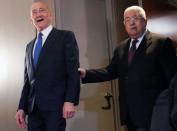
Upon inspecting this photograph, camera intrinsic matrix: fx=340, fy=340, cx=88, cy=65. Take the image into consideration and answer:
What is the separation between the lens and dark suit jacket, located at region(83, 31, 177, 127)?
212 centimetres

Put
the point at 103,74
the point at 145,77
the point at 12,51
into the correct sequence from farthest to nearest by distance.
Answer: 1. the point at 12,51
2. the point at 103,74
3. the point at 145,77

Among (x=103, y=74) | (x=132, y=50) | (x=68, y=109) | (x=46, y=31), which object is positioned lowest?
(x=68, y=109)

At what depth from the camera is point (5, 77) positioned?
2975 mm

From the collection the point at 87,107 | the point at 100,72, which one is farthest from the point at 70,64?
the point at 87,107

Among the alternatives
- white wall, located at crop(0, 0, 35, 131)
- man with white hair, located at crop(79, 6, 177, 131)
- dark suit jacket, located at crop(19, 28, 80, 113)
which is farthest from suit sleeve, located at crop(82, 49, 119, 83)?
white wall, located at crop(0, 0, 35, 131)

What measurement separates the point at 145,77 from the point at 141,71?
0.05 meters

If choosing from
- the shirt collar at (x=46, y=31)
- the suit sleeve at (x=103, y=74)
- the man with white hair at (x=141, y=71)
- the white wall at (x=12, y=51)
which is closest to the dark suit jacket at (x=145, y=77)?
the man with white hair at (x=141, y=71)

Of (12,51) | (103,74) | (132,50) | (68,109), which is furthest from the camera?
(12,51)

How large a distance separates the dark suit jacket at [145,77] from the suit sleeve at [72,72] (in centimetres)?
35

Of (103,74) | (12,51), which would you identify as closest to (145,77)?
(103,74)

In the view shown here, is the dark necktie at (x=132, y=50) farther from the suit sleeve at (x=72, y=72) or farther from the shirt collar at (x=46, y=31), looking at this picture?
the shirt collar at (x=46, y=31)

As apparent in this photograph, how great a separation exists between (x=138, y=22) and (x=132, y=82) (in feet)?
1.37

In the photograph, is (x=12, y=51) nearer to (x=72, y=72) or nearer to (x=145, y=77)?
(x=72, y=72)

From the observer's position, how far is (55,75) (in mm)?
2039
